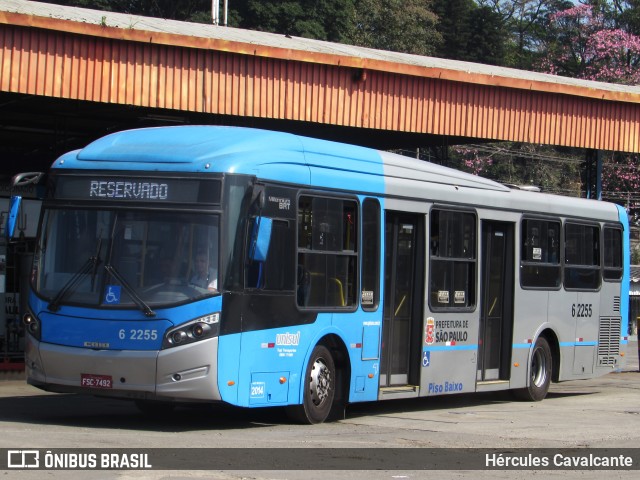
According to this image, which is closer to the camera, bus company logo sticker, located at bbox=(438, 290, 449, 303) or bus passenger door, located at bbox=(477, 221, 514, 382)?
bus company logo sticker, located at bbox=(438, 290, 449, 303)

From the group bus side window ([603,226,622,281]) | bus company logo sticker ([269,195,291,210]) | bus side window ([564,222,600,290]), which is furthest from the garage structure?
bus company logo sticker ([269,195,291,210])

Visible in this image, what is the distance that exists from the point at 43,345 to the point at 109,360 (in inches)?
32.8

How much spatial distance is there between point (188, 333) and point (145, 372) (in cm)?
57

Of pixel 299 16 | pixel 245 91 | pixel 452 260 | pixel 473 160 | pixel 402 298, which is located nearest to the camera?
pixel 402 298

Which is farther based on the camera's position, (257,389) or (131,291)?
(257,389)

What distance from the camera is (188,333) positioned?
1105 centimetres

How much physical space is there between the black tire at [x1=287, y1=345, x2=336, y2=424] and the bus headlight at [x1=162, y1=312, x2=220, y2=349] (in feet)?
5.24

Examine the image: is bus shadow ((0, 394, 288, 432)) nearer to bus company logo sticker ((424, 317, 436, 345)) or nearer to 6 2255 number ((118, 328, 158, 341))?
6 2255 number ((118, 328, 158, 341))

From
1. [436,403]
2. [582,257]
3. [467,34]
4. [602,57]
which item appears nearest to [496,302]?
[436,403]

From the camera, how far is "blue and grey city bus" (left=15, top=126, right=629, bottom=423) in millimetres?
11188

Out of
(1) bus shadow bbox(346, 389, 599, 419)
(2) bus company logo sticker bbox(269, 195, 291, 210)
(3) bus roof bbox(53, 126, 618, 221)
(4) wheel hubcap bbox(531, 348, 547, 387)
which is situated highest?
(3) bus roof bbox(53, 126, 618, 221)

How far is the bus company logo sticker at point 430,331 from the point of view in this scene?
14.5 metres

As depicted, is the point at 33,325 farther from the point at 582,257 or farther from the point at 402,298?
the point at 582,257

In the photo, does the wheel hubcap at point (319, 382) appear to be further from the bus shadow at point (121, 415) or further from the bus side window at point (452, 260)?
the bus side window at point (452, 260)
